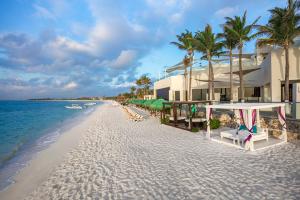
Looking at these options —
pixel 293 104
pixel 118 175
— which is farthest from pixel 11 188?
pixel 293 104

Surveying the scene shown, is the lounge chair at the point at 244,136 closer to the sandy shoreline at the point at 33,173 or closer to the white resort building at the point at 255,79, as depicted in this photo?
the white resort building at the point at 255,79

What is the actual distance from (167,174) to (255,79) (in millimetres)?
20067

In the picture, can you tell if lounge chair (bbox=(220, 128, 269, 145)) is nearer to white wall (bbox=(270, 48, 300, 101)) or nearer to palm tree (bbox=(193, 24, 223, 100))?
white wall (bbox=(270, 48, 300, 101))

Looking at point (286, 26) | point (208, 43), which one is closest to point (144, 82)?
point (208, 43)

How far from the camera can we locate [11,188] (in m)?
5.65

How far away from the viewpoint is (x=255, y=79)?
21891 millimetres

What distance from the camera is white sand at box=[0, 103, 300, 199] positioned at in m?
4.59

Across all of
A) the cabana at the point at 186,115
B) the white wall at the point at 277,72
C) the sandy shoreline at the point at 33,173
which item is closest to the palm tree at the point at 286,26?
the white wall at the point at 277,72

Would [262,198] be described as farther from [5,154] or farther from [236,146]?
[5,154]

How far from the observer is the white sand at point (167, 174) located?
4590mm

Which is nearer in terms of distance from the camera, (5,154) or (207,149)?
(207,149)

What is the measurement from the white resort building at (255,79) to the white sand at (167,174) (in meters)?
5.80

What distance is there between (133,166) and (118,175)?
0.78 meters

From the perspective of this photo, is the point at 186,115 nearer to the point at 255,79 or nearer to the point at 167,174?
the point at 167,174
